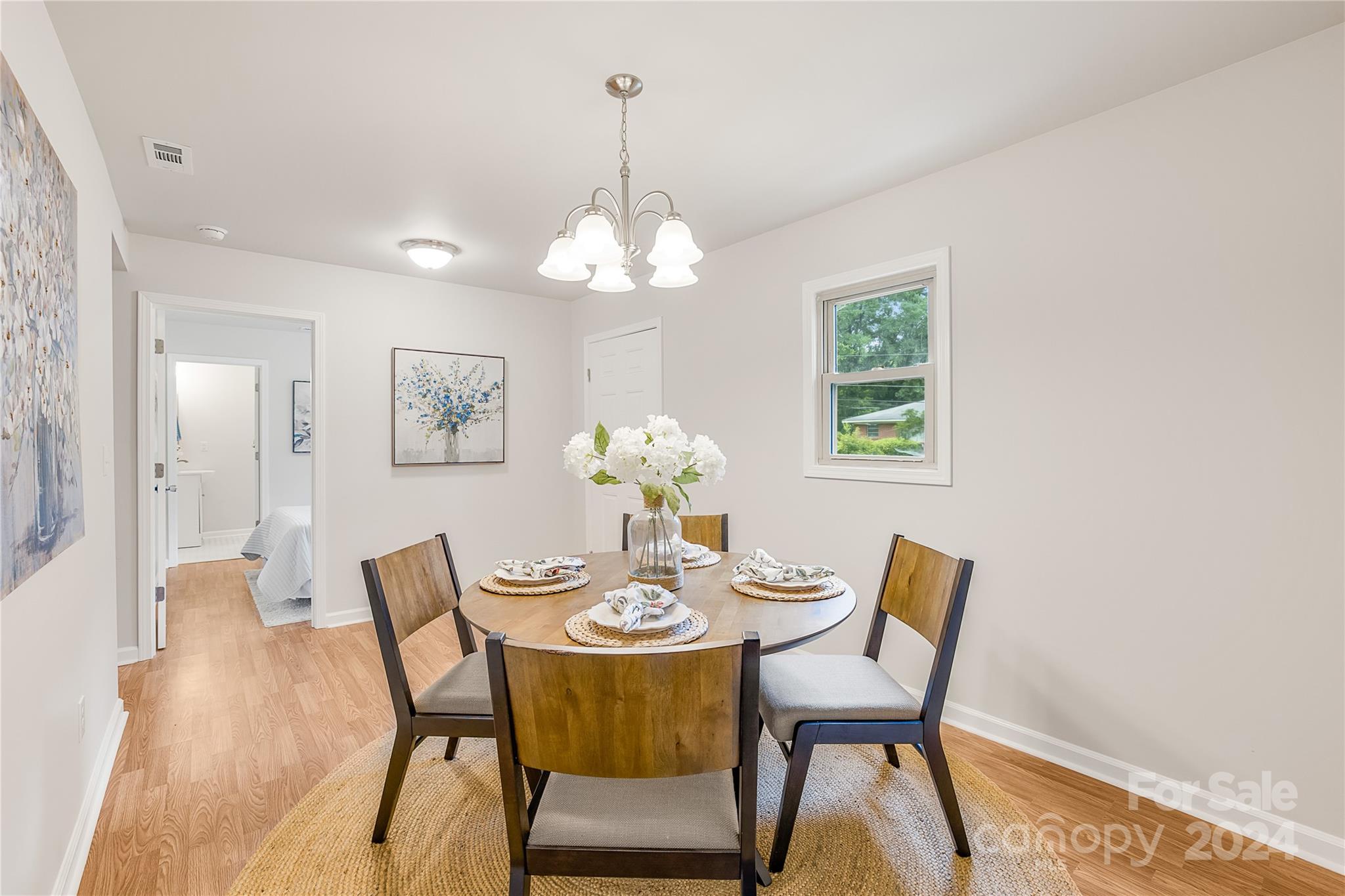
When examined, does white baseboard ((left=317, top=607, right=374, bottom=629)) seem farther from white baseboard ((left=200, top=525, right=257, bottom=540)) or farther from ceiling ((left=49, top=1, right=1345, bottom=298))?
white baseboard ((left=200, top=525, right=257, bottom=540))

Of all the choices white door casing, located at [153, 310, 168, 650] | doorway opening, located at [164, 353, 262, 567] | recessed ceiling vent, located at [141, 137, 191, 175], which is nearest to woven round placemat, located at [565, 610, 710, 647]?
recessed ceiling vent, located at [141, 137, 191, 175]

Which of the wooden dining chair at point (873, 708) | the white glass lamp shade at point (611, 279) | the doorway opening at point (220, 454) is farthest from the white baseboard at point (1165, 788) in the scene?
the doorway opening at point (220, 454)

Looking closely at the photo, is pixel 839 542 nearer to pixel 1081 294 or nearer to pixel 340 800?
pixel 1081 294

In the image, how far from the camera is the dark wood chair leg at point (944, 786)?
174 centimetres

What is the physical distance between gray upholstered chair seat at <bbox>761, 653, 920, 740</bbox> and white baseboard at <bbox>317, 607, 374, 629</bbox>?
9.96 feet

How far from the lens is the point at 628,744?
3.76 feet

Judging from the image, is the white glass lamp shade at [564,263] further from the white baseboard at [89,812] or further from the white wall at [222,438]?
the white wall at [222,438]

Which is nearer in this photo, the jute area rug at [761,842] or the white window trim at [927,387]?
the jute area rug at [761,842]

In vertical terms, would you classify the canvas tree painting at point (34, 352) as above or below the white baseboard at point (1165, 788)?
above

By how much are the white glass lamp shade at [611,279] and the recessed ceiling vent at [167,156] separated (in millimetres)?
1667

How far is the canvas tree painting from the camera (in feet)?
4.08

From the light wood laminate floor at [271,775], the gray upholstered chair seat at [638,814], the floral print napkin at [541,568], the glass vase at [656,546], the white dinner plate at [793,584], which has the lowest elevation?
the light wood laminate floor at [271,775]

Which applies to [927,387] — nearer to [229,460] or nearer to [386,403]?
[386,403]

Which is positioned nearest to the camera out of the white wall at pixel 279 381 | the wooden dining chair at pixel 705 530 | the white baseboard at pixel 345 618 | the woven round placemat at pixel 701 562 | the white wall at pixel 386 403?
the woven round placemat at pixel 701 562
